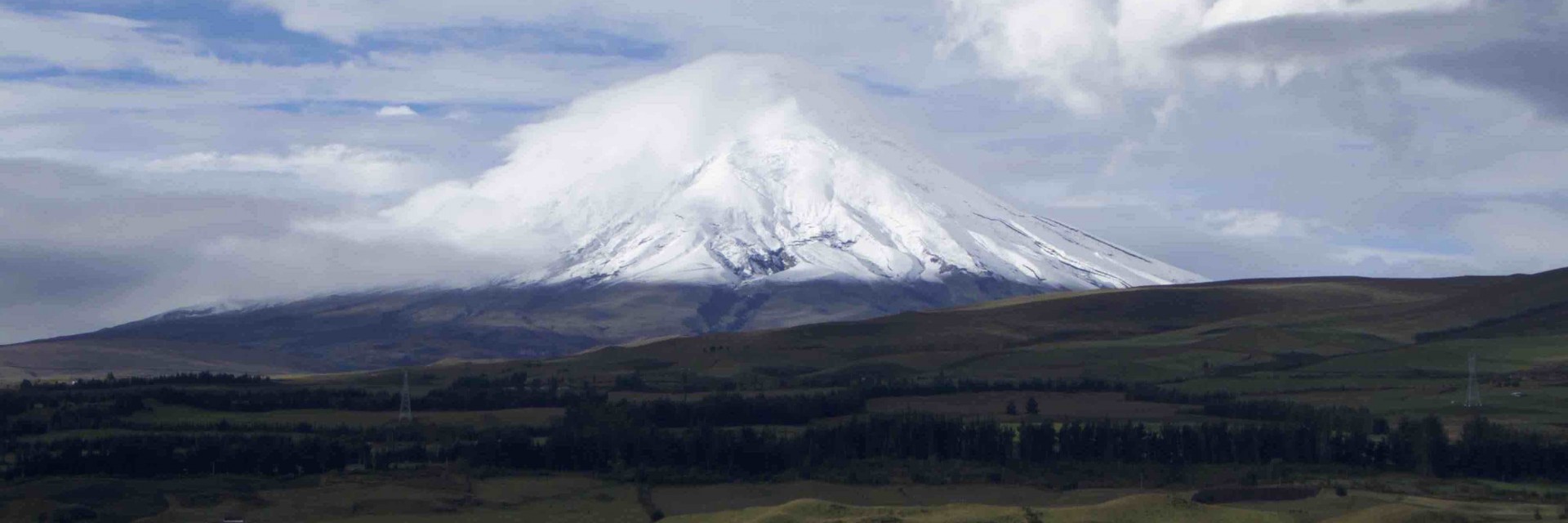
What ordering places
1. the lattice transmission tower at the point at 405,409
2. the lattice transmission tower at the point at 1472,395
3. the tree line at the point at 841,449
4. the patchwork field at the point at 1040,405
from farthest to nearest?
the lattice transmission tower at the point at 405,409 < the patchwork field at the point at 1040,405 < the lattice transmission tower at the point at 1472,395 < the tree line at the point at 841,449

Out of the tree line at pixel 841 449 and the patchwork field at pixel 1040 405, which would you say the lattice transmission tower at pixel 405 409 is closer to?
the tree line at pixel 841 449

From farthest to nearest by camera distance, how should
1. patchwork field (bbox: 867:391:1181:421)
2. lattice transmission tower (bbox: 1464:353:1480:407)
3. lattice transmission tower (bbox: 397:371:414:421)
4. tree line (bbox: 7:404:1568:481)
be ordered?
lattice transmission tower (bbox: 397:371:414:421) < patchwork field (bbox: 867:391:1181:421) < lattice transmission tower (bbox: 1464:353:1480:407) < tree line (bbox: 7:404:1568:481)

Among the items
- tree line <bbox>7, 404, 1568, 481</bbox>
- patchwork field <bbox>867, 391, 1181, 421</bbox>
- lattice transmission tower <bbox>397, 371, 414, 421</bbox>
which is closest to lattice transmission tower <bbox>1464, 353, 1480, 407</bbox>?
patchwork field <bbox>867, 391, 1181, 421</bbox>

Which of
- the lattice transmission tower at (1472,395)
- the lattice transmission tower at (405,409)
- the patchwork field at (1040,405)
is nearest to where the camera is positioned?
the lattice transmission tower at (1472,395)

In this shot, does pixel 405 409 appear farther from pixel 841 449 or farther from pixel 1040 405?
pixel 1040 405

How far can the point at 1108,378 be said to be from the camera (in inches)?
5930

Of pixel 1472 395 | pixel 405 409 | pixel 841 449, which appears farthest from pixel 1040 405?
pixel 405 409

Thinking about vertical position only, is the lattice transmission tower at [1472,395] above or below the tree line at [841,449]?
above

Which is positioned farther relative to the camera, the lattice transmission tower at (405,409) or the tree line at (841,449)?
the lattice transmission tower at (405,409)

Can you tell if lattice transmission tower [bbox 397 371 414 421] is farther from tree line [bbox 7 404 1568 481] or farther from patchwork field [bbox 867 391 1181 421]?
patchwork field [bbox 867 391 1181 421]

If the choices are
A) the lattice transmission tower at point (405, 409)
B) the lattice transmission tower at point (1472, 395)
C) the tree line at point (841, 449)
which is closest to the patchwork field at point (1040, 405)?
the tree line at point (841, 449)

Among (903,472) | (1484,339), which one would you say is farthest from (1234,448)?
(1484,339)

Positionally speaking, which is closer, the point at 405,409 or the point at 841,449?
the point at 841,449

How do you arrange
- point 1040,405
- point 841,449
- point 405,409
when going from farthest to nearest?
point 1040,405
point 405,409
point 841,449
